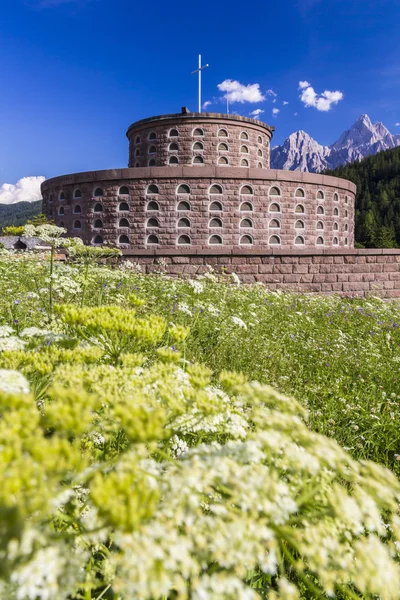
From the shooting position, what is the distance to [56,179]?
27312mm

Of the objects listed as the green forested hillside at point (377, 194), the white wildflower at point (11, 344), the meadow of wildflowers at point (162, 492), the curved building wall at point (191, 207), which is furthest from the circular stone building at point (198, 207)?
the green forested hillside at point (377, 194)

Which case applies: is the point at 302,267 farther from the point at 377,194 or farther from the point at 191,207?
the point at 377,194

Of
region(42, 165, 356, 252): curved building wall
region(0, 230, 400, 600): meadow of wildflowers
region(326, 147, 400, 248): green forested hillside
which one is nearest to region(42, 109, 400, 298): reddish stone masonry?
region(42, 165, 356, 252): curved building wall

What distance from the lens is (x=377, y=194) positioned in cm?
9500

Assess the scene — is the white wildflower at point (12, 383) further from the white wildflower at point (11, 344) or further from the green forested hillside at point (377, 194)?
the green forested hillside at point (377, 194)

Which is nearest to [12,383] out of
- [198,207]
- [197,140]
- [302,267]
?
[302,267]

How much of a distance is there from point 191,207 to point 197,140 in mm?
10102

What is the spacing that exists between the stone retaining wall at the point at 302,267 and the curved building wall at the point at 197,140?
18656 mm

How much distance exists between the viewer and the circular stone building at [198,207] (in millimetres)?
23609

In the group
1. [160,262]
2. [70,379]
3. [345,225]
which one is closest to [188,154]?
[345,225]

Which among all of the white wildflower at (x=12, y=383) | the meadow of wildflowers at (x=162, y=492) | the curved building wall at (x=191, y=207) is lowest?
the meadow of wildflowers at (x=162, y=492)

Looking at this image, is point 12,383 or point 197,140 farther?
point 197,140

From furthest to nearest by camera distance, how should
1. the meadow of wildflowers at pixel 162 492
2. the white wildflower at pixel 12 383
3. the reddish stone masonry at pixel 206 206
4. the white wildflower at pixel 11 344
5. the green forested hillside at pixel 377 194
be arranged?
the green forested hillside at pixel 377 194 → the reddish stone masonry at pixel 206 206 → the white wildflower at pixel 11 344 → the white wildflower at pixel 12 383 → the meadow of wildflowers at pixel 162 492

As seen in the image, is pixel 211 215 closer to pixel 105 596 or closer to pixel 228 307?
pixel 228 307
